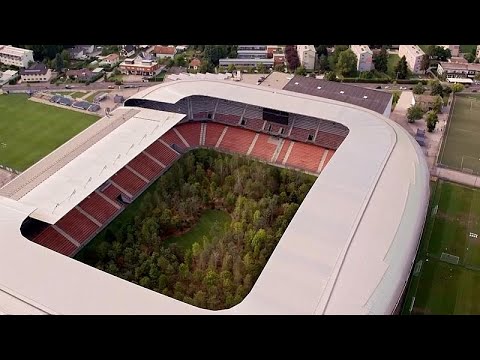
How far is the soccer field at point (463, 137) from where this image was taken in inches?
1281

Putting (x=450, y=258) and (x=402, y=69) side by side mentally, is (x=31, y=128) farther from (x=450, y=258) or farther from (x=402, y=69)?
(x=402, y=69)

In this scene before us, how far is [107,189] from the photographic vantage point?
26.9 metres

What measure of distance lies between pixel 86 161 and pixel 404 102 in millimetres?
28295

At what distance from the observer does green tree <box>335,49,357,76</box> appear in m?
46.6

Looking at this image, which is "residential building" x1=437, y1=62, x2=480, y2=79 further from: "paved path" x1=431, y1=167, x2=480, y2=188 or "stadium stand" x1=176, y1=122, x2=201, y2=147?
"stadium stand" x1=176, y1=122, x2=201, y2=147

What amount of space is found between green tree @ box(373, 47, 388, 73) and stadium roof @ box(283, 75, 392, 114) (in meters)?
11.8

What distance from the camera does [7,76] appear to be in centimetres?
4647

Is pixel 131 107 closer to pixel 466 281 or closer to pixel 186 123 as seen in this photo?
pixel 186 123

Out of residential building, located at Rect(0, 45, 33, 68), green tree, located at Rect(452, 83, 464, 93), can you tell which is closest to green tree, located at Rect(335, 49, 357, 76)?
green tree, located at Rect(452, 83, 464, 93)

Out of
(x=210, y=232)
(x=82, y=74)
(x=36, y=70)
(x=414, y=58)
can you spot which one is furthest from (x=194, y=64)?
(x=210, y=232)

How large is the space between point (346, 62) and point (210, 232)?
2896 centimetres

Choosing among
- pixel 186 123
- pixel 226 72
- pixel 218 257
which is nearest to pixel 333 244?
pixel 218 257

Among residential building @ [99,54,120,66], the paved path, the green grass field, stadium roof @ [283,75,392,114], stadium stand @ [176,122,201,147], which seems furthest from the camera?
residential building @ [99,54,120,66]

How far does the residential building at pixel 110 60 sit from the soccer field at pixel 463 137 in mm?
35003
